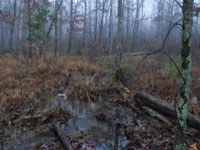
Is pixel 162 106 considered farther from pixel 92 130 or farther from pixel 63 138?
pixel 63 138

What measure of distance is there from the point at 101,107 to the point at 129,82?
2725mm

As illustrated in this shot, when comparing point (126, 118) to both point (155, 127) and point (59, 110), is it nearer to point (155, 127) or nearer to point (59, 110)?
point (155, 127)

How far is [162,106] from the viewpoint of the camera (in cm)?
539

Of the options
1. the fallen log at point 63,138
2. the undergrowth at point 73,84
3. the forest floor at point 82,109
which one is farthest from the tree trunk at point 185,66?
the undergrowth at point 73,84

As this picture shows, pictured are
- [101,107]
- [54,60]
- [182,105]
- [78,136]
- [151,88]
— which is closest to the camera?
[182,105]

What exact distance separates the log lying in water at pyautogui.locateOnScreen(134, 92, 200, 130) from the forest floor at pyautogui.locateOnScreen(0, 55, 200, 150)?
0.94 feet

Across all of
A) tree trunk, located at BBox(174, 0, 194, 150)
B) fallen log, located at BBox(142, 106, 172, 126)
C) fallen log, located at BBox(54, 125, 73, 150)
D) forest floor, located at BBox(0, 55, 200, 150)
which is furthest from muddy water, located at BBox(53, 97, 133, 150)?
tree trunk, located at BBox(174, 0, 194, 150)

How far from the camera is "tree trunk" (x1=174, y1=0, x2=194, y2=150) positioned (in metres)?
2.67

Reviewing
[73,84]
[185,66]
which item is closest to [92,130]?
[185,66]

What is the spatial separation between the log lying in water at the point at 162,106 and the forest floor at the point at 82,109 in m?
0.29

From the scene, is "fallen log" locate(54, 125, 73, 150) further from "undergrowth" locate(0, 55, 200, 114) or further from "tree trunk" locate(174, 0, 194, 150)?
"undergrowth" locate(0, 55, 200, 114)

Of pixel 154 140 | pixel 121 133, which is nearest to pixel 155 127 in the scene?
pixel 154 140

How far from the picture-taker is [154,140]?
4.38 metres

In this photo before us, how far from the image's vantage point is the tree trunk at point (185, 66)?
2.67 metres
